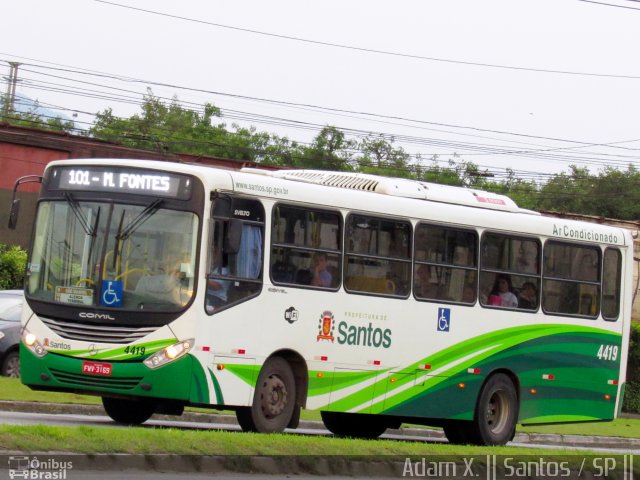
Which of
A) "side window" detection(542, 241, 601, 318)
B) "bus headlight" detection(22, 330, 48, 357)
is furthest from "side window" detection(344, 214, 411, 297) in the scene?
"bus headlight" detection(22, 330, 48, 357)

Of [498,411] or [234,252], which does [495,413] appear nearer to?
[498,411]

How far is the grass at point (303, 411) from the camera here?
1911 cm

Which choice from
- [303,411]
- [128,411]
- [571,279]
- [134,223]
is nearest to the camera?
[134,223]

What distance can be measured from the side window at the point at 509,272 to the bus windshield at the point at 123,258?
5191 millimetres

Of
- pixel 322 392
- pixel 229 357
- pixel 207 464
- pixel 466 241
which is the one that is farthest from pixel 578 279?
pixel 207 464

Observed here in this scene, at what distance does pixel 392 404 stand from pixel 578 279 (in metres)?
4.19

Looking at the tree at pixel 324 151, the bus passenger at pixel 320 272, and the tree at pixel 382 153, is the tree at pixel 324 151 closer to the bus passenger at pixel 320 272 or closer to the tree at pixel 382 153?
the tree at pixel 382 153

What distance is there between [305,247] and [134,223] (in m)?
2.29

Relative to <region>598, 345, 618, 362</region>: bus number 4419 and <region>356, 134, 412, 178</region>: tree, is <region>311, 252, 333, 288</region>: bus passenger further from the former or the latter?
<region>356, 134, 412, 178</region>: tree

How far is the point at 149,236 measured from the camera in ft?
47.1

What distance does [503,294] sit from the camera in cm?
1816

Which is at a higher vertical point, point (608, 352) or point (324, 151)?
point (324, 151)

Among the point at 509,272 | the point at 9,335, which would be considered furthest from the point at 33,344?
the point at 9,335

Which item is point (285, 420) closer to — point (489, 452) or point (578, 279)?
point (489, 452)
